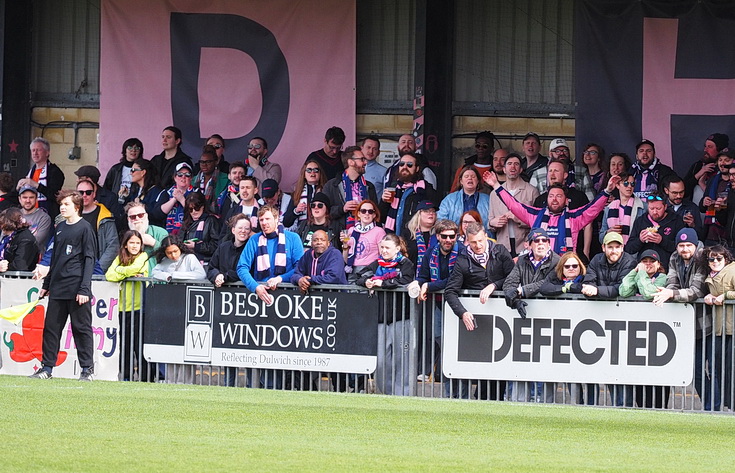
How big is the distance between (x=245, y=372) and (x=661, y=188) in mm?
5263

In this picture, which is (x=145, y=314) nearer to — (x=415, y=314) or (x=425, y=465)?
(x=415, y=314)

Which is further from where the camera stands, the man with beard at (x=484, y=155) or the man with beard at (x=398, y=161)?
the man with beard at (x=484, y=155)

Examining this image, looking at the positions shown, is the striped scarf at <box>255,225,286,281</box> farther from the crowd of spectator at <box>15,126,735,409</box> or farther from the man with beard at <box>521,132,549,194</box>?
the man with beard at <box>521,132,549,194</box>

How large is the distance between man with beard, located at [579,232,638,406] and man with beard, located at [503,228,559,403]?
387mm

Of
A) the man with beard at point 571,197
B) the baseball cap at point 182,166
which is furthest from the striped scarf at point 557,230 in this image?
the baseball cap at point 182,166

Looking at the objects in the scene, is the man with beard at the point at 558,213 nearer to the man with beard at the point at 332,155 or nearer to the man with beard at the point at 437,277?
the man with beard at the point at 437,277

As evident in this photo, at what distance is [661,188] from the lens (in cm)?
1452

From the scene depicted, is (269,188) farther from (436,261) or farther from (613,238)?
(613,238)

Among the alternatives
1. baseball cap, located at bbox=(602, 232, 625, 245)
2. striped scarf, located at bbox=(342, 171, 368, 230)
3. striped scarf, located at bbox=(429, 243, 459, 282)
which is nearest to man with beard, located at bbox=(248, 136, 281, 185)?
striped scarf, located at bbox=(342, 171, 368, 230)

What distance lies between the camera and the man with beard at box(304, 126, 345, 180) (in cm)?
1616

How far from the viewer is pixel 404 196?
48.7 ft

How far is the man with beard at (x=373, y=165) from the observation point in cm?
1577

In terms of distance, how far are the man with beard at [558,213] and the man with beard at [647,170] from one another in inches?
23.6

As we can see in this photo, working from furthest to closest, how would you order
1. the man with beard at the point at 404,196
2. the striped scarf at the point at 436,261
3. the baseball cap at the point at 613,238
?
1. the man with beard at the point at 404,196
2. the striped scarf at the point at 436,261
3. the baseball cap at the point at 613,238
